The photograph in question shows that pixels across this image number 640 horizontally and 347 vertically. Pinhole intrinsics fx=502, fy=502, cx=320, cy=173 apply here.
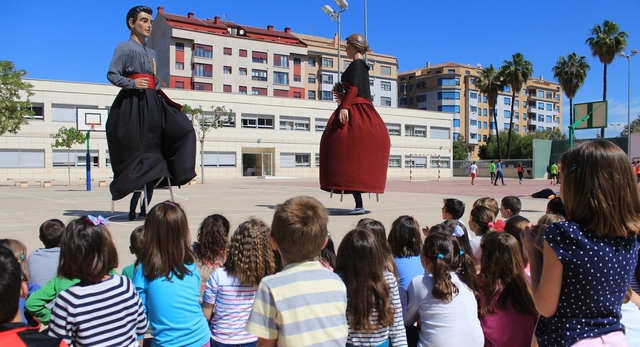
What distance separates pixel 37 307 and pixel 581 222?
120 inches

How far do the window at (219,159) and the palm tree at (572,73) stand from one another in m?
38.2

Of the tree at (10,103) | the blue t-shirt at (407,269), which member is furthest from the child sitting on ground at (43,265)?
the tree at (10,103)

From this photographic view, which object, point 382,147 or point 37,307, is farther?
point 382,147

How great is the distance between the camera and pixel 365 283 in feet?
9.53

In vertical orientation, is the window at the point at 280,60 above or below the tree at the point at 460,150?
above

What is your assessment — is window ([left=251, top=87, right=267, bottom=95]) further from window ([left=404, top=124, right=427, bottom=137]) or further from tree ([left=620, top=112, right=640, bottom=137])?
tree ([left=620, top=112, right=640, bottom=137])

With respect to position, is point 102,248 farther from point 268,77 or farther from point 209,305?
point 268,77

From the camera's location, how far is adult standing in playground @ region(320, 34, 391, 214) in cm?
887

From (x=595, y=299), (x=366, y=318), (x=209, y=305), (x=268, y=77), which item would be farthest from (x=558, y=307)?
(x=268, y=77)

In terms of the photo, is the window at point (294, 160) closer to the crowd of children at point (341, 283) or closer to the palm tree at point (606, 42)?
the palm tree at point (606, 42)

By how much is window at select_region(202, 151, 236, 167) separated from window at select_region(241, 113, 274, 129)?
10.6ft

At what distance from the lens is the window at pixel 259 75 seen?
64.8 m

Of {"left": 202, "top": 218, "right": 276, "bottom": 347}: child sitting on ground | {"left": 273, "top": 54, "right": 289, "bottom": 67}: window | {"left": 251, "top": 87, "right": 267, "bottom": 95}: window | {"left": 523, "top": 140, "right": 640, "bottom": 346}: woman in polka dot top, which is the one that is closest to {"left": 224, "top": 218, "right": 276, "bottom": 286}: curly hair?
{"left": 202, "top": 218, "right": 276, "bottom": 347}: child sitting on ground

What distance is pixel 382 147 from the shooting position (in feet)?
29.9
